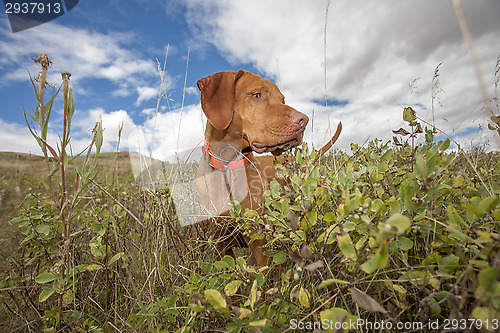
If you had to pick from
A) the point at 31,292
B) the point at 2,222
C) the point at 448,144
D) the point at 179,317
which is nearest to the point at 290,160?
the point at 448,144

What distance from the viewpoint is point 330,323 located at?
750 mm

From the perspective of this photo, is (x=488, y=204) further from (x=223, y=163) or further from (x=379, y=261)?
(x=223, y=163)

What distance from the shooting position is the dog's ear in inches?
98.0

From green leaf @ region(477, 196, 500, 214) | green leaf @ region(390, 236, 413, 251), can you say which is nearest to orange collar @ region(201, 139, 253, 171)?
green leaf @ region(390, 236, 413, 251)

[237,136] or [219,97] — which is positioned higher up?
[219,97]

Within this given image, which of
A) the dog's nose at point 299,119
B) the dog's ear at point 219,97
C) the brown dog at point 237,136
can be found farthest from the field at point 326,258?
the dog's ear at point 219,97

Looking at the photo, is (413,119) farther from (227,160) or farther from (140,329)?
(140,329)

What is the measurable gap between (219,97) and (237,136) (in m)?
0.44

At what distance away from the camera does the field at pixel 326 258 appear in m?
0.77

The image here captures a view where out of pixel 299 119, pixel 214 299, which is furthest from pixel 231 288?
pixel 299 119

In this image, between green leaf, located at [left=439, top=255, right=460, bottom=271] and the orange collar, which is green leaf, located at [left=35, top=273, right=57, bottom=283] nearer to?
the orange collar

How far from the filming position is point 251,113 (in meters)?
2.53

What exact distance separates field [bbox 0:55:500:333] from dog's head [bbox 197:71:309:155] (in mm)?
449

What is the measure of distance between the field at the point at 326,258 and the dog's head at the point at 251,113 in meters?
0.45
